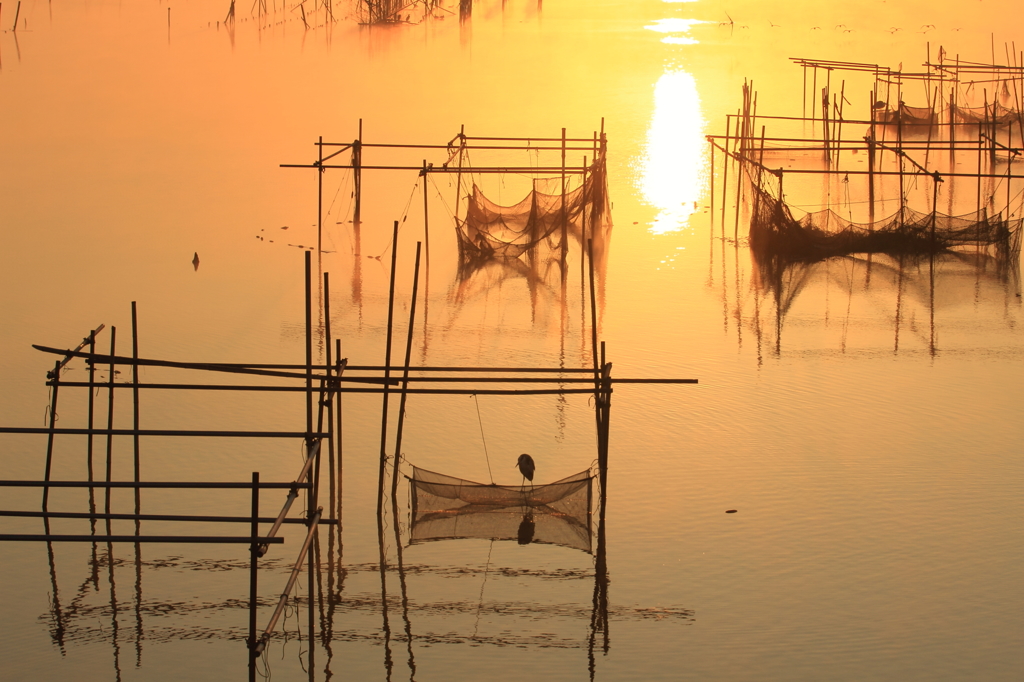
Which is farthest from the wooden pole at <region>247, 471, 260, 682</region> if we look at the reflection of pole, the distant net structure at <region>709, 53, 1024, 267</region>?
the distant net structure at <region>709, 53, 1024, 267</region>

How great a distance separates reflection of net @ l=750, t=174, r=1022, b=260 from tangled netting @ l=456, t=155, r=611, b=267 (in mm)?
2038

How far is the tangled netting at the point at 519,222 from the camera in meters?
14.4

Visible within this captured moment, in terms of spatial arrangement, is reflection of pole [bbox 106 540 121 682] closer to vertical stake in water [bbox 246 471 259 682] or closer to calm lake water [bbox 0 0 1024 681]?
calm lake water [bbox 0 0 1024 681]

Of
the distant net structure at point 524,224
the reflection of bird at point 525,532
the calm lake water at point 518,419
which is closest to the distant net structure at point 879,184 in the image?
the calm lake water at point 518,419

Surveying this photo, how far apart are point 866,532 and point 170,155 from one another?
14725 mm

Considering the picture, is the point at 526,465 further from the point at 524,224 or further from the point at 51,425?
the point at 524,224

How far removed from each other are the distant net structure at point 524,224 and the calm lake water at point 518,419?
45 centimetres

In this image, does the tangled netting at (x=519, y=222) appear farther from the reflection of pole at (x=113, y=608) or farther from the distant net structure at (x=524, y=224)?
the reflection of pole at (x=113, y=608)

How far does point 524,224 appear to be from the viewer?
48.0ft

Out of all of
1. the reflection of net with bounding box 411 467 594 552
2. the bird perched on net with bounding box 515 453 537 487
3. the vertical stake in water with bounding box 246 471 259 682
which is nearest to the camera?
the vertical stake in water with bounding box 246 471 259 682

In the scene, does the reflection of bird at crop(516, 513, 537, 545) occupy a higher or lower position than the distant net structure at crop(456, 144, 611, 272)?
lower

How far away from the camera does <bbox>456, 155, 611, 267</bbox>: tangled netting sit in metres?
14.4

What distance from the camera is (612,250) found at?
15.6 m

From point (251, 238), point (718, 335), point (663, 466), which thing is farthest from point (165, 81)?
point (663, 466)
